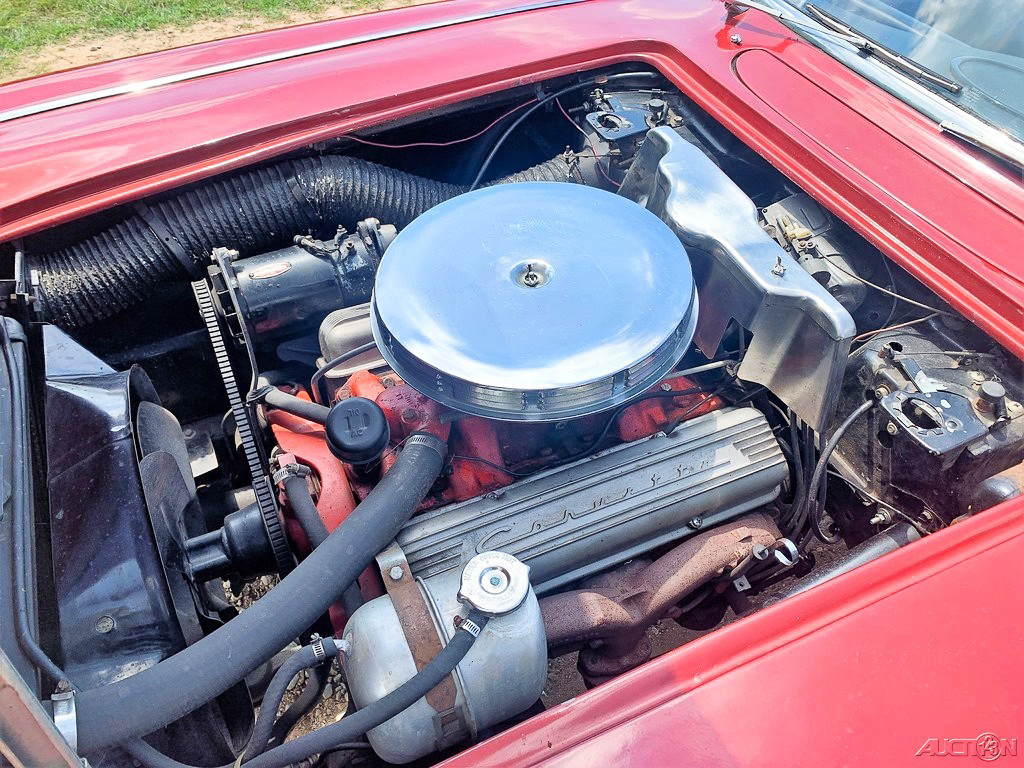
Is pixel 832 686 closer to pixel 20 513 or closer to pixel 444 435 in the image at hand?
pixel 444 435

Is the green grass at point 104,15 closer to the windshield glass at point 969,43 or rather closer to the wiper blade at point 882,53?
the wiper blade at point 882,53

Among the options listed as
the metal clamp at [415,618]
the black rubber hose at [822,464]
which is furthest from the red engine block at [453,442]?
the black rubber hose at [822,464]

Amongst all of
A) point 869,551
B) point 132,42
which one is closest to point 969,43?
point 869,551

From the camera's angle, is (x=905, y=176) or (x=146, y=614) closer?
(x=146, y=614)

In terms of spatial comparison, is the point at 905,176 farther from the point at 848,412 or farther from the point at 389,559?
the point at 389,559

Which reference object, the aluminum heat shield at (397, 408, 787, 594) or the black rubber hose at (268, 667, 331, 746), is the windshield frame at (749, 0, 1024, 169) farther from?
the black rubber hose at (268, 667, 331, 746)

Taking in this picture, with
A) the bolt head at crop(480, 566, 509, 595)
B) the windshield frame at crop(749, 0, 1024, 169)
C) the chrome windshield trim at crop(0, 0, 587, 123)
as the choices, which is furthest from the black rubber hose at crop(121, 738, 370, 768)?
the windshield frame at crop(749, 0, 1024, 169)

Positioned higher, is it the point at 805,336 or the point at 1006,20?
the point at 1006,20

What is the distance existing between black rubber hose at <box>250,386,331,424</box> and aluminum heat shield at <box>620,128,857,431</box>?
733 mm

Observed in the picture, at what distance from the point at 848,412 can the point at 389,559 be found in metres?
0.86

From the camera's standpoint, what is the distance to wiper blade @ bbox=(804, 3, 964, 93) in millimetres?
1656

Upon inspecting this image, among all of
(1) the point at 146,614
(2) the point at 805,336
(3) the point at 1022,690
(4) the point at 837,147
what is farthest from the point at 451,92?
(3) the point at 1022,690

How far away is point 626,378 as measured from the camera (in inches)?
44.7

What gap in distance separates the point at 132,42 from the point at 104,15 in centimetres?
48
